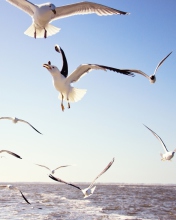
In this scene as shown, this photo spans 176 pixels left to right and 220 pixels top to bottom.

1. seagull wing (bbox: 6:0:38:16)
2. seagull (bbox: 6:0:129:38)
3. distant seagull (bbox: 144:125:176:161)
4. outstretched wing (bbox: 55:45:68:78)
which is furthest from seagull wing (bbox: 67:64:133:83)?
distant seagull (bbox: 144:125:176:161)

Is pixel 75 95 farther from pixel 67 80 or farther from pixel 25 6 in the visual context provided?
pixel 25 6

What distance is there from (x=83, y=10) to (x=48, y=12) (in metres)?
1.36

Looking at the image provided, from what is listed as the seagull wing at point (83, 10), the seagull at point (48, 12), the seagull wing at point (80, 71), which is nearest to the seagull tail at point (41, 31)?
the seagull at point (48, 12)

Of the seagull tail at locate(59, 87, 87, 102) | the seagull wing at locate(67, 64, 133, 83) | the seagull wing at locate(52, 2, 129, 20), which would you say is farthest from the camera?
the seagull tail at locate(59, 87, 87, 102)

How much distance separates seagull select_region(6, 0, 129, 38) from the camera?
8.57 meters

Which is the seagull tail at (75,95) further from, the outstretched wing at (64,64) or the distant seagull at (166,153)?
the distant seagull at (166,153)

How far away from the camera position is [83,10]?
9.62m

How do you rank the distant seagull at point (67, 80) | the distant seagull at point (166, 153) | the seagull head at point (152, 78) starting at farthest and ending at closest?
the distant seagull at point (166, 153)
the distant seagull at point (67, 80)
the seagull head at point (152, 78)

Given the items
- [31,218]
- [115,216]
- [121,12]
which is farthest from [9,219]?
[121,12]

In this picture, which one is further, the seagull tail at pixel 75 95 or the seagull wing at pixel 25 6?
the seagull wing at pixel 25 6

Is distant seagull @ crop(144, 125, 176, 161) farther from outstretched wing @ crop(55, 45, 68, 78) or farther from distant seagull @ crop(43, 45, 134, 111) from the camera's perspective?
outstretched wing @ crop(55, 45, 68, 78)

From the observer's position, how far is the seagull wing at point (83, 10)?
28.6 ft

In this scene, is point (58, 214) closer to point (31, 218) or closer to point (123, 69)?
point (31, 218)

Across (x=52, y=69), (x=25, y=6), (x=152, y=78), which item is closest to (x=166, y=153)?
(x=52, y=69)
